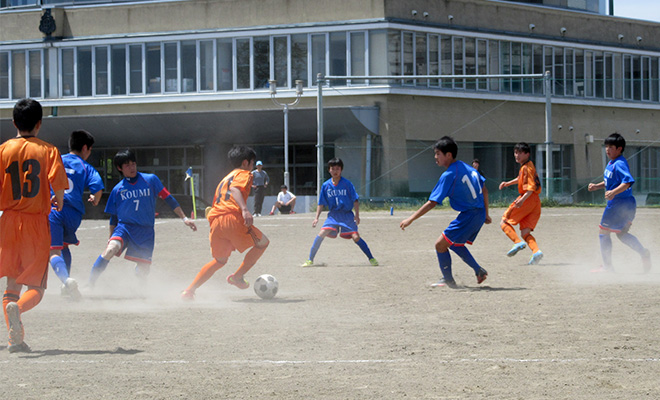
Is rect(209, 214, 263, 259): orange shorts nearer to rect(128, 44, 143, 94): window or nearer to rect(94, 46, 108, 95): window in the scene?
rect(128, 44, 143, 94): window

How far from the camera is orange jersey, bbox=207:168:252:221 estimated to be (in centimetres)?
1007

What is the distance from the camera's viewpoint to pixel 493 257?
1579cm

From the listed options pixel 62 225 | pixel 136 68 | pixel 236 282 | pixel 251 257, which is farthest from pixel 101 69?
pixel 251 257

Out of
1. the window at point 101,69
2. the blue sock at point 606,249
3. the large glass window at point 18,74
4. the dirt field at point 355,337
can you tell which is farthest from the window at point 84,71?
the blue sock at point 606,249

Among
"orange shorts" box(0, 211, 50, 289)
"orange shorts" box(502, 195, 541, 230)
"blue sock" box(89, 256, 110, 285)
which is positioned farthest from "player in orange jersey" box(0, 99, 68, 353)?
"orange shorts" box(502, 195, 541, 230)

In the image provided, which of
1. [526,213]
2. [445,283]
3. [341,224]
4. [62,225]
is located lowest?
[445,283]

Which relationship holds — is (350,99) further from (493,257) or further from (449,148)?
(449,148)

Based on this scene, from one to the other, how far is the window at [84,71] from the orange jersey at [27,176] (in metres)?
35.3

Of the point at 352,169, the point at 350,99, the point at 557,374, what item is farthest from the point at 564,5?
the point at 557,374

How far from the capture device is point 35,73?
42062 mm

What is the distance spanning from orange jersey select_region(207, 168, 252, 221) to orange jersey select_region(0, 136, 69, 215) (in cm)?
287

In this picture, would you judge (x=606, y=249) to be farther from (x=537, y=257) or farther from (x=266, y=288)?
(x=266, y=288)

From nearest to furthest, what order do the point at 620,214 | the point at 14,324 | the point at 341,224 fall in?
the point at 14,324 < the point at 620,214 < the point at 341,224

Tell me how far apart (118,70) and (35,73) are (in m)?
3.99
